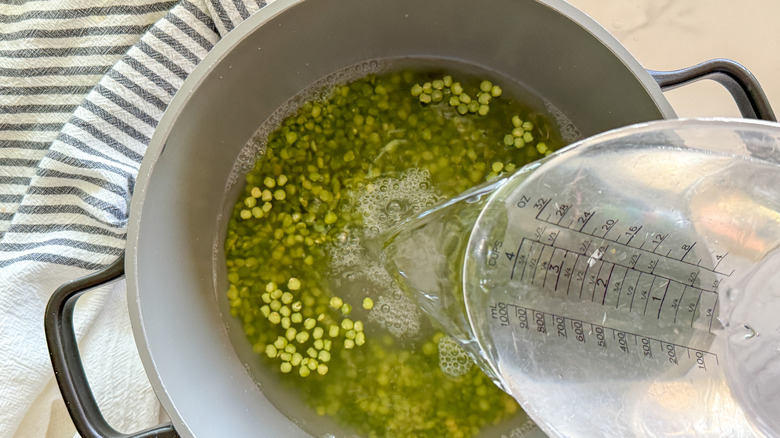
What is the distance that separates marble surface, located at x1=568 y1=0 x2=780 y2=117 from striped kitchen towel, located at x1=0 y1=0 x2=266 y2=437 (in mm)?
688

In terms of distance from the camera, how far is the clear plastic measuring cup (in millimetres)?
656

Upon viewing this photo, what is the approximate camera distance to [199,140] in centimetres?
98

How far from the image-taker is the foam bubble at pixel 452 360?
1101 mm

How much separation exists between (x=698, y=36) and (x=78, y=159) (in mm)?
1134

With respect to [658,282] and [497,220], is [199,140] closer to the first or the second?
[497,220]

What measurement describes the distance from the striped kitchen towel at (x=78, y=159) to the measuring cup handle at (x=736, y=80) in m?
0.67

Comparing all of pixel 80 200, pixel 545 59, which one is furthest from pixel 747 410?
pixel 80 200

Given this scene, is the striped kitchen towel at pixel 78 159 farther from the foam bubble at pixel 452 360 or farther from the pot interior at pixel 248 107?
the foam bubble at pixel 452 360

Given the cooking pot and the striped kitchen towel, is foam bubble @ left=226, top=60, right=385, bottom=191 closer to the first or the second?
the cooking pot

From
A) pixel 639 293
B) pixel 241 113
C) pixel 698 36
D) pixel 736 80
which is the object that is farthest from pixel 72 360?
pixel 698 36

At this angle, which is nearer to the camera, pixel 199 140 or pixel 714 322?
pixel 714 322

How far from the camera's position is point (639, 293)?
690 millimetres

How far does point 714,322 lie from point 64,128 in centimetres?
99

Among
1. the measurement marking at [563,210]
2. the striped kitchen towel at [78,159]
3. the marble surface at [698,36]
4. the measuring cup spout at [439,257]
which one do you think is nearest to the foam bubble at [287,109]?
the striped kitchen towel at [78,159]
